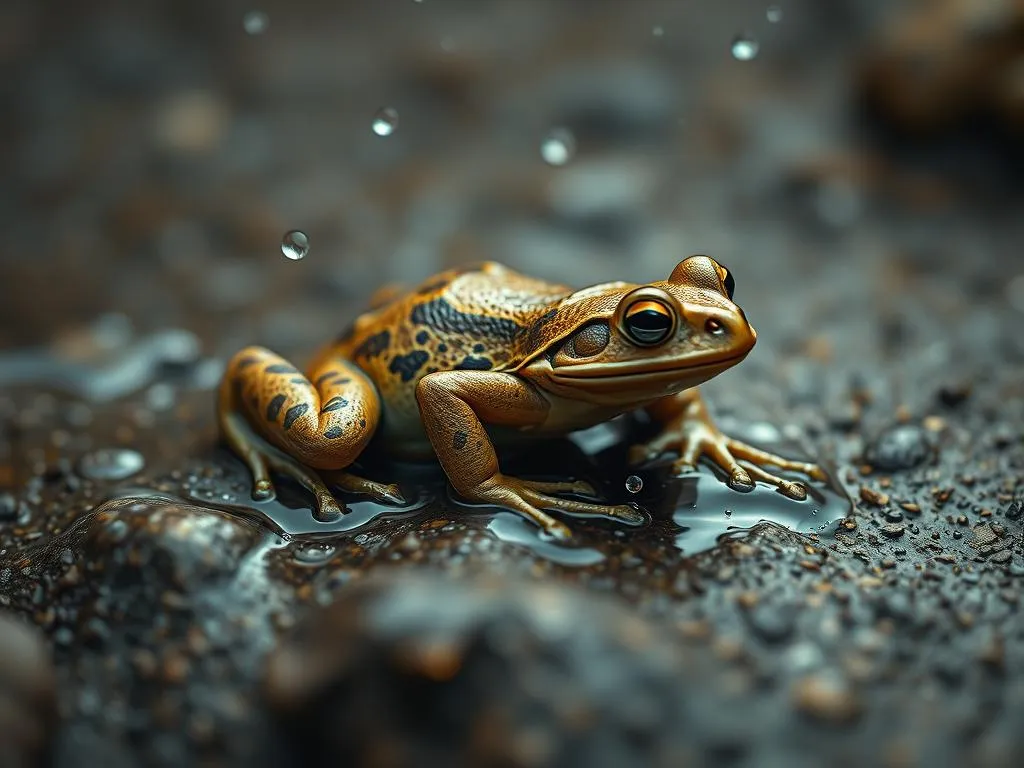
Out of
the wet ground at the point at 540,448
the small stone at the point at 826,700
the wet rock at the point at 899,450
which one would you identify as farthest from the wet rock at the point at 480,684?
the wet rock at the point at 899,450

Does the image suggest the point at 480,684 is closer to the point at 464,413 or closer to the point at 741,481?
the point at 464,413

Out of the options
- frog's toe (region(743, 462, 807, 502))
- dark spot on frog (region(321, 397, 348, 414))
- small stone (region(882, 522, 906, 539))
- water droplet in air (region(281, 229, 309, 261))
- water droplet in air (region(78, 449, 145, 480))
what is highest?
water droplet in air (region(281, 229, 309, 261))

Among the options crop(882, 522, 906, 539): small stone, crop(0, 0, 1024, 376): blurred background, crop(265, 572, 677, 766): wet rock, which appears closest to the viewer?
crop(265, 572, 677, 766): wet rock

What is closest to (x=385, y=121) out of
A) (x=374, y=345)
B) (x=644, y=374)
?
(x=374, y=345)

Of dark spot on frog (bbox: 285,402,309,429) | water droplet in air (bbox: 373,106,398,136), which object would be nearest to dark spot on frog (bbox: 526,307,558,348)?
dark spot on frog (bbox: 285,402,309,429)

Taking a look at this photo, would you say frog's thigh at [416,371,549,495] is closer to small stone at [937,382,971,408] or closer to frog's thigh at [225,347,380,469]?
frog's thigh at [225,347,380,469]

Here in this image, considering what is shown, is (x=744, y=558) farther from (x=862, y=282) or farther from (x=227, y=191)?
(x=227, y=191)

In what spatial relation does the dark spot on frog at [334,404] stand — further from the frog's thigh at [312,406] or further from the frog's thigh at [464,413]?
the frog's thigh at [464,413]
